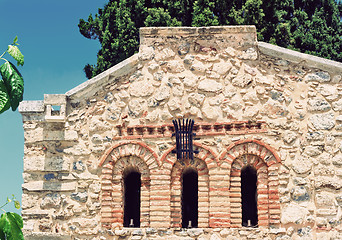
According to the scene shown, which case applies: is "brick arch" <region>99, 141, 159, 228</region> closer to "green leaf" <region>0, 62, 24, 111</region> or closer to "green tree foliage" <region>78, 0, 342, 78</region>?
"green tree foliage" <region>78, 0, 342, 78</region>

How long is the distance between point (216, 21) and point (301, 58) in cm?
492

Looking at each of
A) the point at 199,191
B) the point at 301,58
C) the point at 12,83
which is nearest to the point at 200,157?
the point at 199,191

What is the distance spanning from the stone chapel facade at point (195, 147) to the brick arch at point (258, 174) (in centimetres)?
2

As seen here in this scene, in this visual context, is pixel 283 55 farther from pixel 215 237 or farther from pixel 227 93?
pixel 215 237

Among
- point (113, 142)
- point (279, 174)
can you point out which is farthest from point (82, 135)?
point (279, 174)

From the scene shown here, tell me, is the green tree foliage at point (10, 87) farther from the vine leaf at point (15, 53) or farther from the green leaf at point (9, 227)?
the green leaf at point (9, 227)

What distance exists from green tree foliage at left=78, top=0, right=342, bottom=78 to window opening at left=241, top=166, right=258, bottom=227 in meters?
5.33

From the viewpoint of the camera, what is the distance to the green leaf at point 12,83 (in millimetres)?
4930

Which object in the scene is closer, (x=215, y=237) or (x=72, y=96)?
(x=215, y=237)

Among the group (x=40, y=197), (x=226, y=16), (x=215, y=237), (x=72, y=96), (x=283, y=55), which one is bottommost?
(x=215, y=237)

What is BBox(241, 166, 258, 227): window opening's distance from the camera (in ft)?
37.3

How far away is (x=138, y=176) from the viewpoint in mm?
11719

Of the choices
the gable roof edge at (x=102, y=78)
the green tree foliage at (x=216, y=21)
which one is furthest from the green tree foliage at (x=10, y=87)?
the green tree foliage at (x=216, y=21)

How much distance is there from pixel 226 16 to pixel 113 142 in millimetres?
6306
